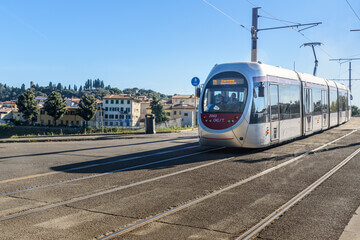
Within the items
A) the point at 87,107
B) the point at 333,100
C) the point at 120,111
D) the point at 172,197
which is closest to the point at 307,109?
the point at 333,100

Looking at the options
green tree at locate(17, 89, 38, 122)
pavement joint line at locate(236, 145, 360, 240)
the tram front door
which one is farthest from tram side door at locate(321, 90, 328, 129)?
green tree at locate(17, 89, 38, 122)

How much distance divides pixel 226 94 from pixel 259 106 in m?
1.21

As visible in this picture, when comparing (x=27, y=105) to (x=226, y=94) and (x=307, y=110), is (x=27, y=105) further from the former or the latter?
(x=226, y=94)

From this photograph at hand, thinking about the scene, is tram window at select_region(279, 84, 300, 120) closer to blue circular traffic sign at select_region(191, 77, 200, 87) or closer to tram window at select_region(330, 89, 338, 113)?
tram window at select_region(330, 89, 338, 113)

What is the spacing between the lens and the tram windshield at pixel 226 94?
1209cm

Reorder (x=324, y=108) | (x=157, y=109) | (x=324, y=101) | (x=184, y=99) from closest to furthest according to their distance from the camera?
(x=324, y=108)
(x=324, y=101)
(x=157, y=109)
(x=184, y=99)

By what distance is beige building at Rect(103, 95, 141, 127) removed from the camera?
122812mm

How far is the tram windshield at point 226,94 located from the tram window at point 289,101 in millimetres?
2534

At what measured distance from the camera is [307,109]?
1716 centimetres

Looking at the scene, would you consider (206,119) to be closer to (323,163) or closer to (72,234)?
(323,163)

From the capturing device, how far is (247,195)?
650 centimetres

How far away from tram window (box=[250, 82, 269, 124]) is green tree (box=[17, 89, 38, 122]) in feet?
305

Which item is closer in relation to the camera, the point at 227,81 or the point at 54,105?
the point at 227,81

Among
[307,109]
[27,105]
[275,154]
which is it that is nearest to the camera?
[275,154]
